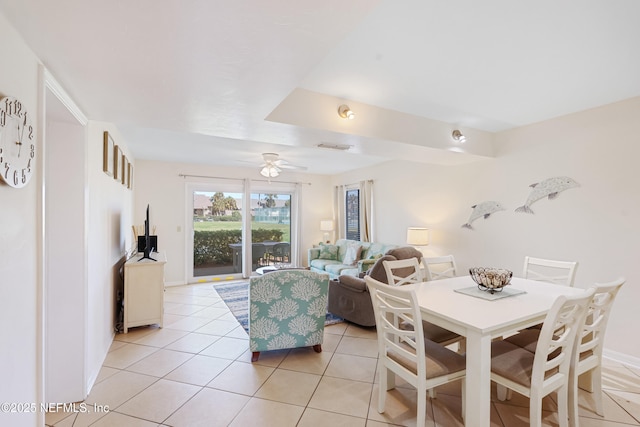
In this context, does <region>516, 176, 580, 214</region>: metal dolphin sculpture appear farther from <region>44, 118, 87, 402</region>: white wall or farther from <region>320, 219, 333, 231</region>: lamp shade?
<region>44, 118, 87, 402</region>: white wall

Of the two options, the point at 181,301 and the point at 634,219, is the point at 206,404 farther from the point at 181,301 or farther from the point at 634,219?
the point at 634,219

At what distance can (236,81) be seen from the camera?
173 centimetres

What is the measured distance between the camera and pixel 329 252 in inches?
239

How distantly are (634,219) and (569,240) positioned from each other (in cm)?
54

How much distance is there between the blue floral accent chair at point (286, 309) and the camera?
8.52 ft

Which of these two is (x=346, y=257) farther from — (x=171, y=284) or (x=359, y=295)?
(x=171, y=284)

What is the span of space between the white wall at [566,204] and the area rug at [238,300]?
7.05 ft

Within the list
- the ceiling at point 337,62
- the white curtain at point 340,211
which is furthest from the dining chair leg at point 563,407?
the white curtain at point 340,211

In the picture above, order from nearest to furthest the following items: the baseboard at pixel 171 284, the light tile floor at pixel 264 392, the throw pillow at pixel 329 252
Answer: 1. the light tile floor at pixel 264 392
2. the baseboard at pixel 171 284
3. the throw pillow at pixel 329 252

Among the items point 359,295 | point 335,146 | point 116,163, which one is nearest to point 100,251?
point 116,163

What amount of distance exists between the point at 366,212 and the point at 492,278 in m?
3.93

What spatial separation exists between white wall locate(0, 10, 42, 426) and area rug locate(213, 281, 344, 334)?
2.32 meters

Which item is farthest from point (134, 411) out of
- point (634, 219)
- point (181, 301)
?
point (634, 219)

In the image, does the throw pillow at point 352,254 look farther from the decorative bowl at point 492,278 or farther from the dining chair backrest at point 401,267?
the decorative bowl at point 492,278
